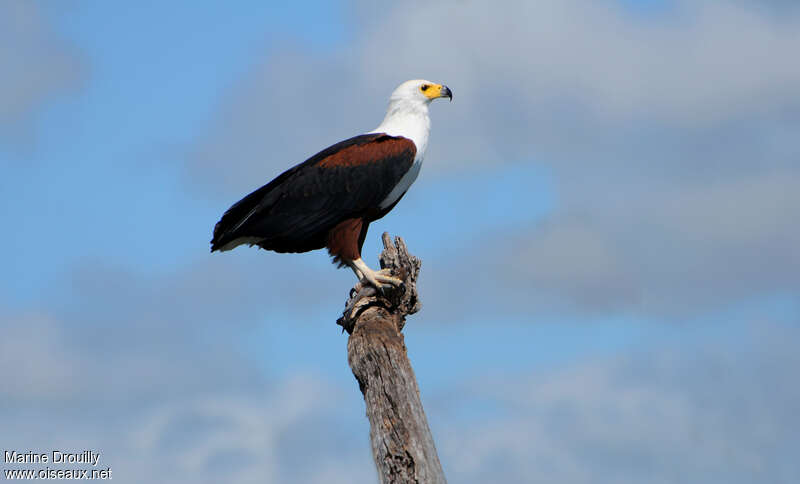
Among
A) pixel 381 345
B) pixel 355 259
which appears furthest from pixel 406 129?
pixel 381 345

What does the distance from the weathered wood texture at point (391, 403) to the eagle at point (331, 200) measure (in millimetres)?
1369

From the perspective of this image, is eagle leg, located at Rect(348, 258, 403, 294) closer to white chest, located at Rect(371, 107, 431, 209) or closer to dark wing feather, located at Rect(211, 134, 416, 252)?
dark wing feather, located at Rect(211, 134, 416, 252)

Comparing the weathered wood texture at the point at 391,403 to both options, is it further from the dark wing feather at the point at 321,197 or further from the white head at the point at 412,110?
the white head at the point at 412,110

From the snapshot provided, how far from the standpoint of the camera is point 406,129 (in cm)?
890

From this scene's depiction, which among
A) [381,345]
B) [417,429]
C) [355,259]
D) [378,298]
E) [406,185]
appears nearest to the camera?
[417,429]

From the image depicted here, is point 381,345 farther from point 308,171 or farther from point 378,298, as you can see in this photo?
point 308,171

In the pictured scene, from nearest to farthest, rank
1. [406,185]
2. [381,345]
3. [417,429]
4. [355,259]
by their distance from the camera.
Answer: [417,429] → [381,345] → [355,259] → [406,185]

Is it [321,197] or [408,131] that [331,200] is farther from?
[408,131]

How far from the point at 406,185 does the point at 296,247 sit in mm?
1223

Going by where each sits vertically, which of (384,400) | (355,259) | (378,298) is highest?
(355,259)

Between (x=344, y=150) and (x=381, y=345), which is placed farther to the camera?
(x=344, y=150)

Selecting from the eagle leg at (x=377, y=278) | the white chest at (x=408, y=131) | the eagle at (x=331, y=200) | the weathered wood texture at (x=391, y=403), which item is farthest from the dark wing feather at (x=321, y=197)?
the weathered wood texture at (x=391, y=403)

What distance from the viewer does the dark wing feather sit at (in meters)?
8.41

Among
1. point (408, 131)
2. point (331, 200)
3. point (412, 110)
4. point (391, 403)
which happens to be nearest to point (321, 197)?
point (331, 200)
